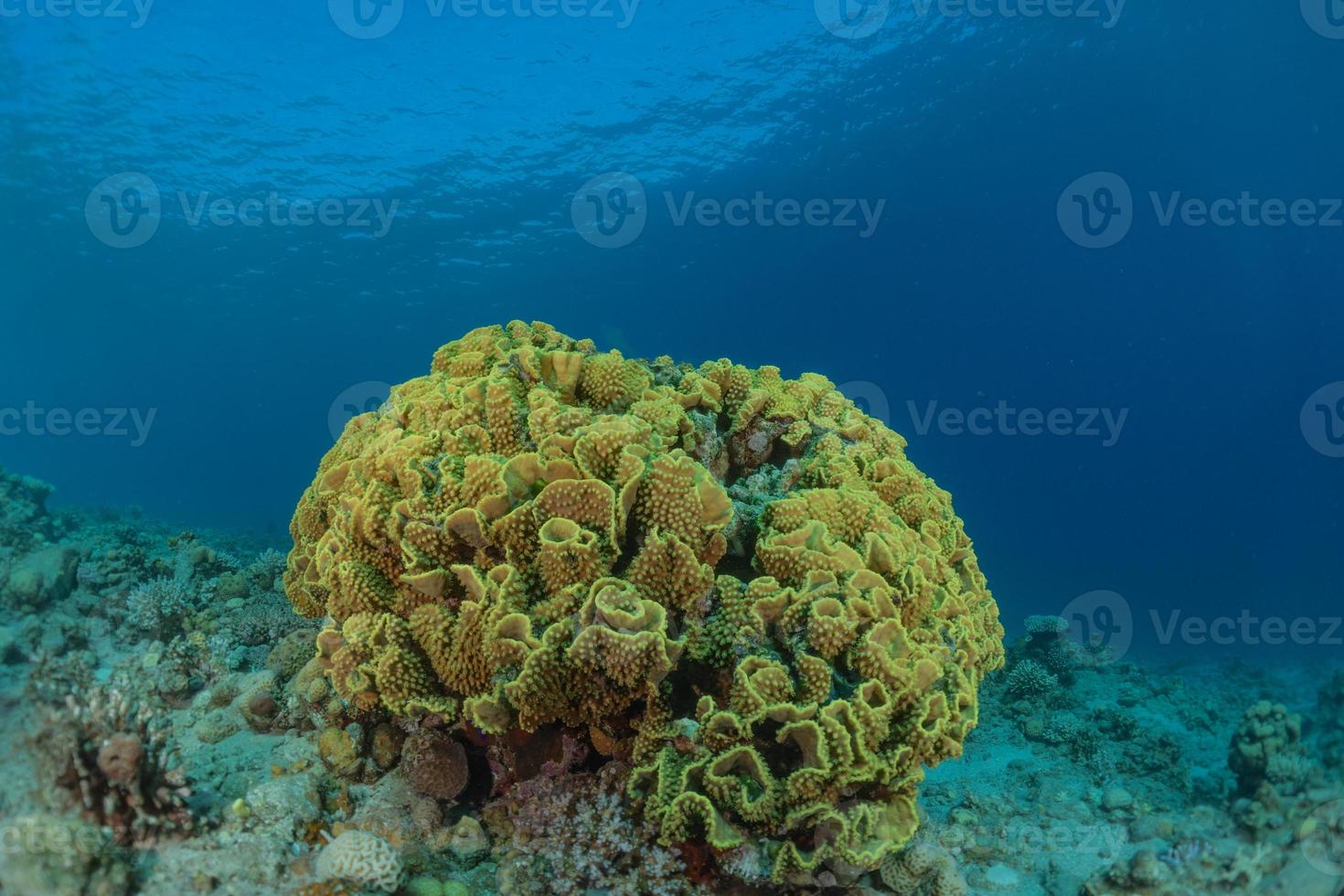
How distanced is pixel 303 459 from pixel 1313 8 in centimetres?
15818

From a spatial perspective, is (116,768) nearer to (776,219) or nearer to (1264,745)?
(1264,745)

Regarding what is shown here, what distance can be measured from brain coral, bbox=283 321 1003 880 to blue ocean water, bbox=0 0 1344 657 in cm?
2236

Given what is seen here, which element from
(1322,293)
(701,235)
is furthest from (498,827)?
(1322,293)

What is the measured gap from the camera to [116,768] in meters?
3.83

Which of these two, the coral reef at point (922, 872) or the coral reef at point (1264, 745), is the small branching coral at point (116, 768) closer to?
the coral reef at point (922, 872)

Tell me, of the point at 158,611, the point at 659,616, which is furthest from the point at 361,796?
the point at 158,611

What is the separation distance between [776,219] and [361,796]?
59210 millimetres

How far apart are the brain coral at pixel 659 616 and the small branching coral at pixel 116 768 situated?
3.41ft

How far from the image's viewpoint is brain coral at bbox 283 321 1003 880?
394cm

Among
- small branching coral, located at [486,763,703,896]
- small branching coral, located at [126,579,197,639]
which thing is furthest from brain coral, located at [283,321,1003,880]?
small branching coral, located at [126,579,197,639]

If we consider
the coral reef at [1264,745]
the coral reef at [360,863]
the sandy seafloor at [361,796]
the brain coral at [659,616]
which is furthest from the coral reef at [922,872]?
the coral reef at [1264,745]

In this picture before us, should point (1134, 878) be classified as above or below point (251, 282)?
below

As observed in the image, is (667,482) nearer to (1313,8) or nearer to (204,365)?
(1313,8)

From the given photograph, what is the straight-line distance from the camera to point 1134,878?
16.9 ft
